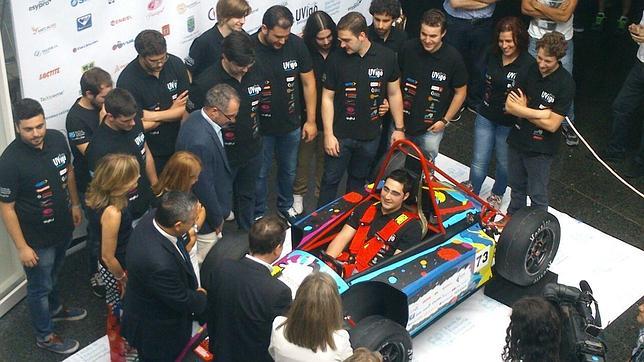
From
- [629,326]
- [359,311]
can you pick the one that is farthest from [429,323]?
[629,326]

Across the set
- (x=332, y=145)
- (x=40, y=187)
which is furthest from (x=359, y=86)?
(x=40, y=187)

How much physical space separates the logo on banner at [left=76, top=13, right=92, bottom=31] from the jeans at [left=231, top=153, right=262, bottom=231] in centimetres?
157

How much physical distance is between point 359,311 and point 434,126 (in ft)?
7.74

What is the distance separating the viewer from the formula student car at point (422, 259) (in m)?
5.53

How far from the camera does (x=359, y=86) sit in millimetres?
7023

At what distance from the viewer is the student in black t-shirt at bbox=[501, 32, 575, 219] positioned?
6594 millimetres

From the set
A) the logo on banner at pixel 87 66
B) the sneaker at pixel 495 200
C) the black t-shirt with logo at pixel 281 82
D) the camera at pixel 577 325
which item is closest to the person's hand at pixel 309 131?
the black t-shirt with logo at pixel 281 82

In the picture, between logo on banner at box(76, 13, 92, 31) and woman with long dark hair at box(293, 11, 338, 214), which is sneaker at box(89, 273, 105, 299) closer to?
logo on banner at box(76, 13, 92, 31)

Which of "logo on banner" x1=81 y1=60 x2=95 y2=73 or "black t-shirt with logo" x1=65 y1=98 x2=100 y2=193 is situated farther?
"logo on banner" x1=81 y1=60 x2=95 y2=73

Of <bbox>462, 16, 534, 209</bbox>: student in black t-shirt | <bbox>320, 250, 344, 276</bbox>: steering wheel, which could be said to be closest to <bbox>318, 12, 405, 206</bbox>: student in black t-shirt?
<bbox>462, 16, 534, 209</bbox>: student in black t-shirt

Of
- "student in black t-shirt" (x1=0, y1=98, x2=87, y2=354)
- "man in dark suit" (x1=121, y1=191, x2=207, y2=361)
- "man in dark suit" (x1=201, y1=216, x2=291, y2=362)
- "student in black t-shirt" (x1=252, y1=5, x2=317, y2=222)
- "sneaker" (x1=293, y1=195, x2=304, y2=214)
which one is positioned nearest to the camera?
"man in dark suit" (x1=201, y1=216, x2=291, y2=362)

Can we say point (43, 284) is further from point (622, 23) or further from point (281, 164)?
point (622, 23)

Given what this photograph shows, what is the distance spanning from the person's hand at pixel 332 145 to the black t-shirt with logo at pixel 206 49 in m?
1.16

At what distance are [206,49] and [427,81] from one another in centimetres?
194
